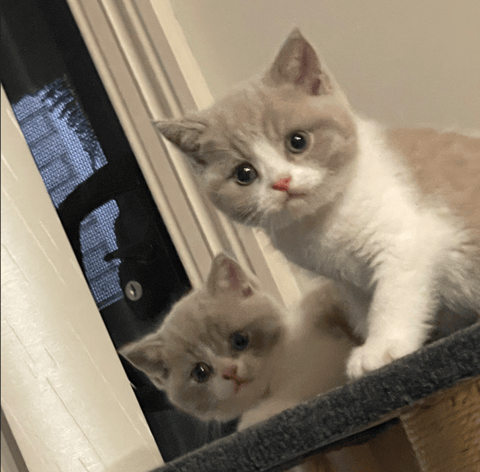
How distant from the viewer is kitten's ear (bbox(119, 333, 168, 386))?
804mm

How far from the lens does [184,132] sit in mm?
654

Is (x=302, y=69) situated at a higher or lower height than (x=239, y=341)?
higher

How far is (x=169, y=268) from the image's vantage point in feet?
3.03

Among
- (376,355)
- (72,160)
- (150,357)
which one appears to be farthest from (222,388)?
(72,160)

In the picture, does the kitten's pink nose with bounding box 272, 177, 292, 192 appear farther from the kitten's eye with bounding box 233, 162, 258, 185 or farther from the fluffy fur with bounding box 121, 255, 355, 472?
the fluffy fur with bounding box 121, 255, 355, 472

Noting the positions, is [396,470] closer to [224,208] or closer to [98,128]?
[224,208]

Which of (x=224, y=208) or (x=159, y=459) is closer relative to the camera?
(x=224, y=208)

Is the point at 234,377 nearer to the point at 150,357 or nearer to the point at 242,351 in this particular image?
the point at 242,351

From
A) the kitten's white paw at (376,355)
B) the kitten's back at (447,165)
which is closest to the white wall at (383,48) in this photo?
the kitten's back at (447,165)

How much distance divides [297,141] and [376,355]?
26 centimetres

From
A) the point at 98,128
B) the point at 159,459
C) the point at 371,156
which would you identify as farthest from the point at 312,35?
the point at 159,459

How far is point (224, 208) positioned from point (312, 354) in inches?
9.2

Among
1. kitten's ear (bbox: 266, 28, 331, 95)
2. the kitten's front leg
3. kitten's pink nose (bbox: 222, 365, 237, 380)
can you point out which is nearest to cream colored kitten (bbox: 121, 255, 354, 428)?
kitten's pink nose (bbox: 222, 365, 237, 380)

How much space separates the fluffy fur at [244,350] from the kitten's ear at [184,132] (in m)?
0.22
